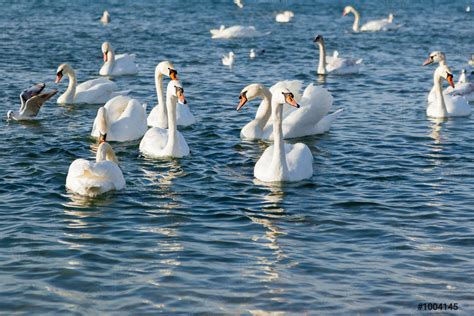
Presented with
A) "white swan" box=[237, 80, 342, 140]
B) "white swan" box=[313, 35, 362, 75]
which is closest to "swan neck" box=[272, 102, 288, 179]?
"white swan" box=[237, 80, 342, 140]

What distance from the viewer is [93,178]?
42.7 ft

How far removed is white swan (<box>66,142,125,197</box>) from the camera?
13023mm

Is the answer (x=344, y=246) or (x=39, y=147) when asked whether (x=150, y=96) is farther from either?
(x=344, y=246)

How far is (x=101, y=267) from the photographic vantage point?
411 inches

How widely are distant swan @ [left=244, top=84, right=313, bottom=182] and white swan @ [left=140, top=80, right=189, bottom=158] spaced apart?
5.46 feet

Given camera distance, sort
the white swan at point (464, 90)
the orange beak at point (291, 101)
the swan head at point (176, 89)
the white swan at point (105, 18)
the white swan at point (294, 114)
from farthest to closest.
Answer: the white swan at point (105, 18) → the white swan at point (464, 90) → the white swan at point (294, 114) → the swan head at point (176, 89) → the orange beak at point (291, 101)

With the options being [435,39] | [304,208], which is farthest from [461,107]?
[435,39]

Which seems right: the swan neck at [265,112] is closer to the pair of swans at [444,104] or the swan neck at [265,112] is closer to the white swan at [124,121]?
the white swan at [124,121]

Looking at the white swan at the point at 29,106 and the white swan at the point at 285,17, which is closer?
the white swan at the point at 29,106

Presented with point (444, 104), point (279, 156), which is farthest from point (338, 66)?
point (279, 156)

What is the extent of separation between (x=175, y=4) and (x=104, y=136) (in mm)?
36878

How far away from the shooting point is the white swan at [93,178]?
42.7 ft

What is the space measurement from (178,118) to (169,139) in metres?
2.62

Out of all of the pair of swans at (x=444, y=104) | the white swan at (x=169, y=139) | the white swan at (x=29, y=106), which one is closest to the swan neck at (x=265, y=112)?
the white swan at (x=169, y=139)
